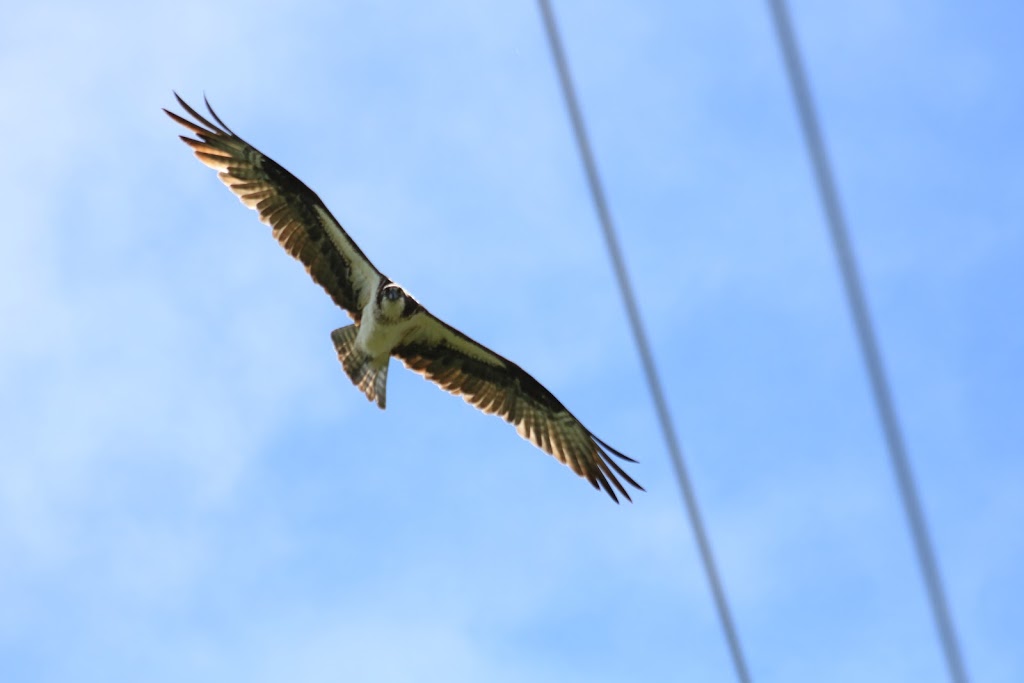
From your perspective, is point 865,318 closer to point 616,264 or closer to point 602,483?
point 616,264

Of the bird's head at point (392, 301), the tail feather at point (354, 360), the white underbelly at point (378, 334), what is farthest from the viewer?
the tail feather at point (354, 360)

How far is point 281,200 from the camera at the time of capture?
1232 centimetres

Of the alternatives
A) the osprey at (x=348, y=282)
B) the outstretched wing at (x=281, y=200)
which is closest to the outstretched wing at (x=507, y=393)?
the osprey at (x=348, y=282)

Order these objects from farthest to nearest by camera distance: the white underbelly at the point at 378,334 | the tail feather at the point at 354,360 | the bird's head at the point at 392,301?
the tail feather at the point at 354,360 → the white underbelly at the point at 378,334 → the bird's head at the point at 392,301

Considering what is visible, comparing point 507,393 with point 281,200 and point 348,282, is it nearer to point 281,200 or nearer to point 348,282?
point 348,282

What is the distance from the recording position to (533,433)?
1393 centimetres

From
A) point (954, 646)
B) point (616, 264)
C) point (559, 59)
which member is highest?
point (559, 59)

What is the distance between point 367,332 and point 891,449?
8979 millimetres

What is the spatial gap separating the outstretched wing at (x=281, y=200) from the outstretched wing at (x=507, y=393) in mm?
1015

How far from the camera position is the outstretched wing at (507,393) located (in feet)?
43.0

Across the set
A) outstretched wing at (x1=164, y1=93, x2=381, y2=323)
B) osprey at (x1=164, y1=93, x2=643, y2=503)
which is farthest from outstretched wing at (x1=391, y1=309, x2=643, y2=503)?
outstretched wing at (x1=164, y1=93, x2=381, y2=323)

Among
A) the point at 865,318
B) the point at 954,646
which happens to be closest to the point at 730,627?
the point at 954,646

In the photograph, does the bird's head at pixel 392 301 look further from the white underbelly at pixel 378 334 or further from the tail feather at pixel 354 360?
the tail feather at pixel 354 360

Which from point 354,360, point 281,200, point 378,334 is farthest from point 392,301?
point 281,200
